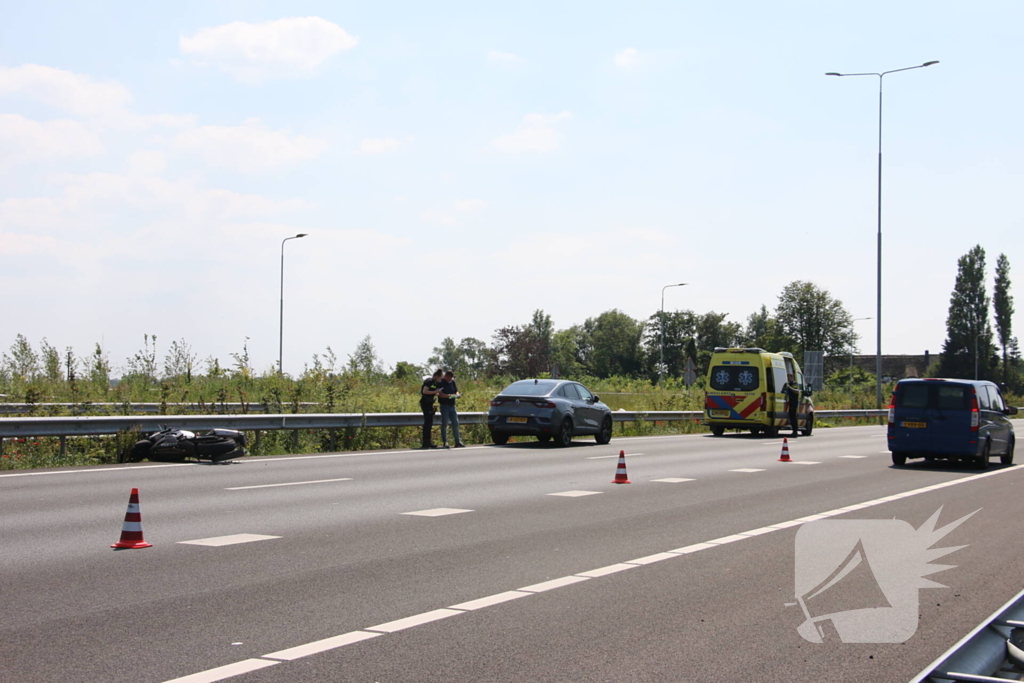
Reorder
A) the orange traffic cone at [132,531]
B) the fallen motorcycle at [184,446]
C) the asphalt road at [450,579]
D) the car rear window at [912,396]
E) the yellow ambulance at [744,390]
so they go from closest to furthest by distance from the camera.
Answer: the asphalt road at [450,579], the orange traffic cone at [132,531], the fallen motorcycle at [184,446], the car rear window at [912,396], the yellow ambulance at [744,390]

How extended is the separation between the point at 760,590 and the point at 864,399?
5463 cm

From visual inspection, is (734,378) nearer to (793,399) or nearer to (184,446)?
(793,399)

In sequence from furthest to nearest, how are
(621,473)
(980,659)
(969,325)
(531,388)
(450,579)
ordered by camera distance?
(969,325) → (531,388) → (621,473) → (450,579) → (980,659)

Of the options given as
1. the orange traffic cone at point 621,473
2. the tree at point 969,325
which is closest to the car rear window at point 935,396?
the orange traffic cone at point 621,473

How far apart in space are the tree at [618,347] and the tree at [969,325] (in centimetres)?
5709

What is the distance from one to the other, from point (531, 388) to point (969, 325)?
10800 centimetres

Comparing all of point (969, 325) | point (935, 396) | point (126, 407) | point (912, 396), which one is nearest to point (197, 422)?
point (126, 407)

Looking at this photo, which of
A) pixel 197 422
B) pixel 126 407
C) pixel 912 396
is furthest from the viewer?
pixel 126 407

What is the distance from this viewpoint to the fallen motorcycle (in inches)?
705

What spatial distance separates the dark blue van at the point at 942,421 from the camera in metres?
19.9

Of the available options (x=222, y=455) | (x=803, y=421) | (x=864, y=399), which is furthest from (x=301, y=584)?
(x=864, y=399)

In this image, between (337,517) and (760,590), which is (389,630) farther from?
(337,517)

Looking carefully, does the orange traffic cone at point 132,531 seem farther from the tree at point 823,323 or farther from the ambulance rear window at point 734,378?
the tree at point 823,323

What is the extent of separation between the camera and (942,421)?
20.1m
